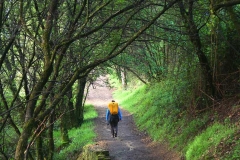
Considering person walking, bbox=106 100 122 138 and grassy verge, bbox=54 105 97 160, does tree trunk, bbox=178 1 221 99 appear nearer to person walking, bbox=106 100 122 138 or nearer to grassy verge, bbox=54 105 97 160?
person walking, bbox=106 100 122 138

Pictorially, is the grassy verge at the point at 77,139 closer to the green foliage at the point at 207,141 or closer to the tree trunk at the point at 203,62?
the tree trunk at the point at 203,62

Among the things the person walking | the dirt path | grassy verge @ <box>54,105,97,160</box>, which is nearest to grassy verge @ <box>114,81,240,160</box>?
the dirt path

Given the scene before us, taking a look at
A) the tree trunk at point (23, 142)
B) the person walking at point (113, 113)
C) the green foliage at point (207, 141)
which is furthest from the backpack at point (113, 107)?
the tree trunk at point (23, 142)

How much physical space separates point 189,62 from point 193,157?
3.82 m

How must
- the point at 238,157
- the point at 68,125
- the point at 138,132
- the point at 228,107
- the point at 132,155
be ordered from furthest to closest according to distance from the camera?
the point at 68,125 → the point at 138,132 → the point at 132,155 → the point at 228,107 → the point at 238,157

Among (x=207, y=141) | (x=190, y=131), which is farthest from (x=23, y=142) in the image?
(x=190, y=131)

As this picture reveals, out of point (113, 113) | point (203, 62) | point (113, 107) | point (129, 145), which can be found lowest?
point (129, 145)

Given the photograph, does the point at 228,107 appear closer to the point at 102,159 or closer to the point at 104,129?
the point at 102,159

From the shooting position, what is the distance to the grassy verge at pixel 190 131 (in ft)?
26.9

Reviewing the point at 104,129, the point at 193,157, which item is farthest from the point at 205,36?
the point at 104,129

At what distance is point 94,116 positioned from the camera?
77.8ft

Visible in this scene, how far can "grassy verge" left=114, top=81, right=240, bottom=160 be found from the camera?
322 inches

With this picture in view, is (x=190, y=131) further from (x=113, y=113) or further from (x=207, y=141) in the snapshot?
(x=113, y=113)

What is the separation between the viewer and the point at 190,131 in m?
11.1
